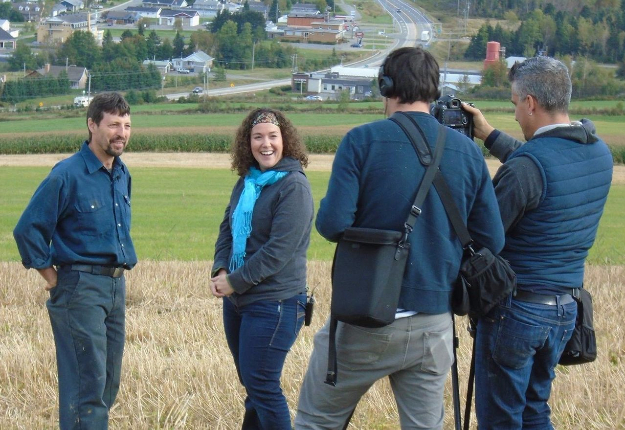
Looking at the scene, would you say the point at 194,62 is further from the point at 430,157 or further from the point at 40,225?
the point at 430,157

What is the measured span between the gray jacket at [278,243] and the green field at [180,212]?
1031 cm

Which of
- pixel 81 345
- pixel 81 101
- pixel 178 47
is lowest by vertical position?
pixel 81 101

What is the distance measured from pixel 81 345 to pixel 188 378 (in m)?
1.04

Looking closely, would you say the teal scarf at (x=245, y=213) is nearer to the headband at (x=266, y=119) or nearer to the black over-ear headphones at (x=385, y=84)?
the headband at (x=266, y=119)

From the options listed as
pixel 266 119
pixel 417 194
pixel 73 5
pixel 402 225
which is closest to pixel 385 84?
pixel 417 194

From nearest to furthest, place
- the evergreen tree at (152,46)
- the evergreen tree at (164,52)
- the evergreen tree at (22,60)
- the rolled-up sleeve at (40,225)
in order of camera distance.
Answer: the rolled-up sleeve at (40,225), the evergreen tree at (22,60), the evergreen tree at (152,46), the evergreen tree at (164,52)

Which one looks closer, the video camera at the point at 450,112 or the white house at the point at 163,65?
the video camera at the point at 450,112

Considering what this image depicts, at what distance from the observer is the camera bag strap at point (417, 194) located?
132 inches

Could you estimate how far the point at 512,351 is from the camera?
151 inches

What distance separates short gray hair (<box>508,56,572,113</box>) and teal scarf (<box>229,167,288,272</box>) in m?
1.29

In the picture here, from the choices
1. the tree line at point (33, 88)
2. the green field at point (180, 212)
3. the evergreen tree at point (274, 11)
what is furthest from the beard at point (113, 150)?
Answer: the evergreen tree at point (274, 11)

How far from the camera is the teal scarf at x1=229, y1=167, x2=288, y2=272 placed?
4386 mm

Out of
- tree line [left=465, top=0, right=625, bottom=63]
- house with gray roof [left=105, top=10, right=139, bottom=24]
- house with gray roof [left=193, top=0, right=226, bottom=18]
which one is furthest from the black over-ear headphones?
house with gray roof [left=193, top=0, right=226, bottom=18]

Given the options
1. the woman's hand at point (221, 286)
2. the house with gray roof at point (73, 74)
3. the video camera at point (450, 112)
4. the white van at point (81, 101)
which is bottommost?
the white van at point (81, 101)
